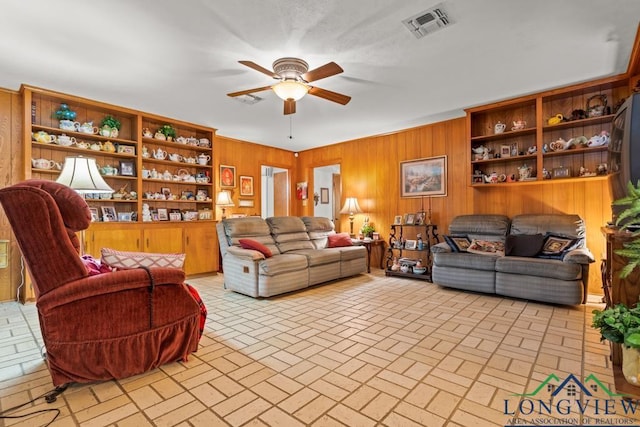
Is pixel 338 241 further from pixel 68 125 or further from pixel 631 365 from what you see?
pixel 68 125

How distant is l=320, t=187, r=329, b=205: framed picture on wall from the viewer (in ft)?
26.4

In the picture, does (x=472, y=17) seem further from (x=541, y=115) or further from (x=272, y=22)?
(x=541, y=115)

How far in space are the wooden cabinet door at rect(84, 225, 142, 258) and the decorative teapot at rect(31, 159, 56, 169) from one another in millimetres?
934

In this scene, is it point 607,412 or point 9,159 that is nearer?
point 607,412

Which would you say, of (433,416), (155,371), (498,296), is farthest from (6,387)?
(498,296)

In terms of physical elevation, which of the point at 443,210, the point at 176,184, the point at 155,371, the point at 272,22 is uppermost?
the point at 272,22

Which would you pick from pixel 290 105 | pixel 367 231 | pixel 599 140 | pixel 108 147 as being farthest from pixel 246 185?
pixel 599 140

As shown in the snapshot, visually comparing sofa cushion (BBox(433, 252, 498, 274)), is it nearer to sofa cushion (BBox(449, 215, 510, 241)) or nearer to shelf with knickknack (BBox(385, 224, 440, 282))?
sofa cushion (BBox(449, 215, 510, 241))

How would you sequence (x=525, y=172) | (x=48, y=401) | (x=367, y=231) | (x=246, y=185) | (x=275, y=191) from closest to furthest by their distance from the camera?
(x=48, y=401), (x=525, y=172), (x=367, y=231), (x=246, y=185), (x=275, y=191)

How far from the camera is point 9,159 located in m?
3.75

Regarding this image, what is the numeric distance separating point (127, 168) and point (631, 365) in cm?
557

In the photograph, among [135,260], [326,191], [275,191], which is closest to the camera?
[135,260]

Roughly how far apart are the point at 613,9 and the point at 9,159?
6143 millimetres

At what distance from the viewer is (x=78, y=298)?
70.1 inches
